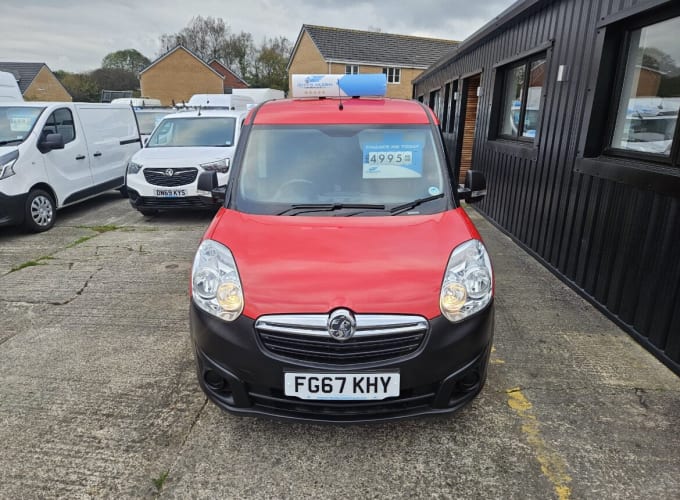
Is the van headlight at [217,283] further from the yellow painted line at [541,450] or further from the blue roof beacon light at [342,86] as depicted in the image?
the blue roof beacon light at [342,86]

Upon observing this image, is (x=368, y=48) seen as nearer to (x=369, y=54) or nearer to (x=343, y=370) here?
(x=369, y=54)

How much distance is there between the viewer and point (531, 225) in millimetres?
5656

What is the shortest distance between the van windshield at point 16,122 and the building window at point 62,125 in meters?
0.18

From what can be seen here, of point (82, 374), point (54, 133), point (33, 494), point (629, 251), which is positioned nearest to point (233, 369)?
point (33, 494)

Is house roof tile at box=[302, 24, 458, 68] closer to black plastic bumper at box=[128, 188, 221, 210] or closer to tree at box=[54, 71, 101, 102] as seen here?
black plastic bumper at box=[128, 188, 221, 210]

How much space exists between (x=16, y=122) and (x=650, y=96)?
8417mm

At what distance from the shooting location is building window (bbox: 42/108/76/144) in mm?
6982

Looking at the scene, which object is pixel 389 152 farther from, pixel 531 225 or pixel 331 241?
pixel 531 225

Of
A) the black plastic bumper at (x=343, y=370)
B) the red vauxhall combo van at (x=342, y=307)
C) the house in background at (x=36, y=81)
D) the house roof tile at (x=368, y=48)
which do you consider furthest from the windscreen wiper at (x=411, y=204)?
the house in background at (x=36, y=81)

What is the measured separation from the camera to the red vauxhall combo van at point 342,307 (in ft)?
6.73

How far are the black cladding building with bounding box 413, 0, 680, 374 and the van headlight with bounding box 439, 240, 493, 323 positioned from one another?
182 centimetres

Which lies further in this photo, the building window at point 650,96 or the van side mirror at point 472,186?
the building window at point 650,96

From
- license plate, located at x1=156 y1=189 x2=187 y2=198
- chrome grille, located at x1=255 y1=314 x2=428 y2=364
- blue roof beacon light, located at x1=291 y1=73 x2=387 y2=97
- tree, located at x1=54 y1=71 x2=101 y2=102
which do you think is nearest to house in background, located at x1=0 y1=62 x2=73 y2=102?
tree, located at x1=54 y1=71 x2=101 y2=102

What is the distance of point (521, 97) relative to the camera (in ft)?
21.4
